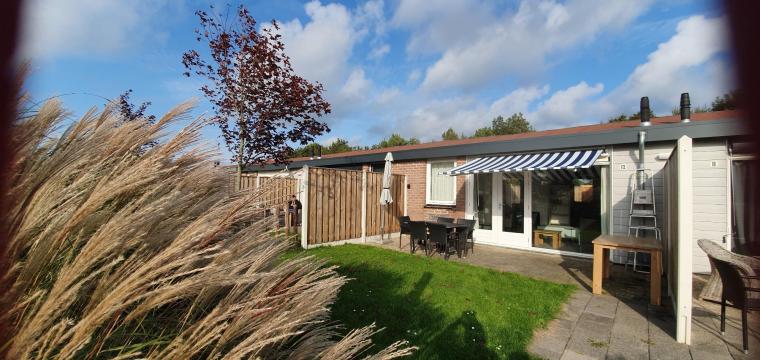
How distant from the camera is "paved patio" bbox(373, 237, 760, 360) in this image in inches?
185

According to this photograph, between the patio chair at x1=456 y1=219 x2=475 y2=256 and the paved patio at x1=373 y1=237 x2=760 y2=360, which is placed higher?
the patio chair at x1=456 y1=219 x2=475 y2=256

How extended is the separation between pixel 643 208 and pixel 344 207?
352 inches

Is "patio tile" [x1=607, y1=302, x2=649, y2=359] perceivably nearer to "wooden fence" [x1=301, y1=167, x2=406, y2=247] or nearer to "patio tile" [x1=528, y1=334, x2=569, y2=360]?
"patio tile" [x1=528, y1=334, x2=569, y2=360]

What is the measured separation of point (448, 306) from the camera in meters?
6.14

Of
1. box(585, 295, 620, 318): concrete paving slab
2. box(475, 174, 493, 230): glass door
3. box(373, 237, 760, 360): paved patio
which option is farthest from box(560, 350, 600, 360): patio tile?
box(475, 174, 493, 230): glass door

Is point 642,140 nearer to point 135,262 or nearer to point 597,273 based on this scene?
point 597,273

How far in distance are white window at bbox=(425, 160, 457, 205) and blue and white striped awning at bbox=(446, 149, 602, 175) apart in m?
1.70

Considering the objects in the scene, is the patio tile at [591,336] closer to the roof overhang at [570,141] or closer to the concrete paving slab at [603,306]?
the concrete paving slab at [603,306]

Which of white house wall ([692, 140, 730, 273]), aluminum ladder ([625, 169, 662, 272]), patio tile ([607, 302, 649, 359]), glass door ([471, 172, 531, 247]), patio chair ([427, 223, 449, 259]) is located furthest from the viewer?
glass door ([471, 172, 531, 247])

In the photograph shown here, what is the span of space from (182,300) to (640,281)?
32.1 ft

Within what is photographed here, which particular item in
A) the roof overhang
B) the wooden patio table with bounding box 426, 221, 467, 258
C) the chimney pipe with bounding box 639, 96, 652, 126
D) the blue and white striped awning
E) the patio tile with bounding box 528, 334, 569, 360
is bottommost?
the patio tile with bounding box 528, 334, 569, 360

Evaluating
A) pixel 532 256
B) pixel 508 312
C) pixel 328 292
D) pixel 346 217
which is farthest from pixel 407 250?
pixel 328 292

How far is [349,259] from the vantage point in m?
9.70

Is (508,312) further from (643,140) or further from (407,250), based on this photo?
(643,140)
